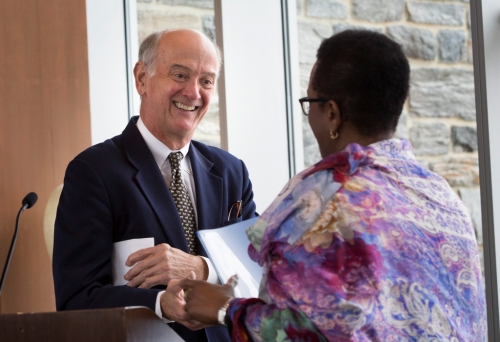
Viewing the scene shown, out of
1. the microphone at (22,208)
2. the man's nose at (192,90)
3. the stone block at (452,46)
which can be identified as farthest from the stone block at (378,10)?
the microphone at (22,208)

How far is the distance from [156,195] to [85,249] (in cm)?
31

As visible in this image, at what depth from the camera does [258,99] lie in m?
3.60

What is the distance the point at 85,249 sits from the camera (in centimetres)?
205

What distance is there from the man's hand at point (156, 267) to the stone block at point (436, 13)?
1.25m

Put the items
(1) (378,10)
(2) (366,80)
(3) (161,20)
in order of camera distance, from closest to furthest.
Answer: (2) (366,80), (1) (378,10), (3) (161,20)

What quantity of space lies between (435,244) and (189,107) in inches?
52.2

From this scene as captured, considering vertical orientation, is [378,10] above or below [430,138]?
above

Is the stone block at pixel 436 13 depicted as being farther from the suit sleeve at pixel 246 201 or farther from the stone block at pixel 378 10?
the suit sleeve at pixel 246 201

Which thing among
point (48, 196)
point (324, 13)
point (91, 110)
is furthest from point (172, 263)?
point (91, 110)

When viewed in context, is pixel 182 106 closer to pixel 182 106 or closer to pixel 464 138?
pixel 182 106

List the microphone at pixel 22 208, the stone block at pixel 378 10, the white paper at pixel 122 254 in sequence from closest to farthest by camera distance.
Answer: the white paper at pixel 122 254
the stone block at pixel 378 10
the microphone at pixel 22 208

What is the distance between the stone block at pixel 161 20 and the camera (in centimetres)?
405

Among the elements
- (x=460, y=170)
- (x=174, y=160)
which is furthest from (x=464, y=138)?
(x=174, y=160)

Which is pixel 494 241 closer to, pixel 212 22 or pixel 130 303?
pixel 130 303
